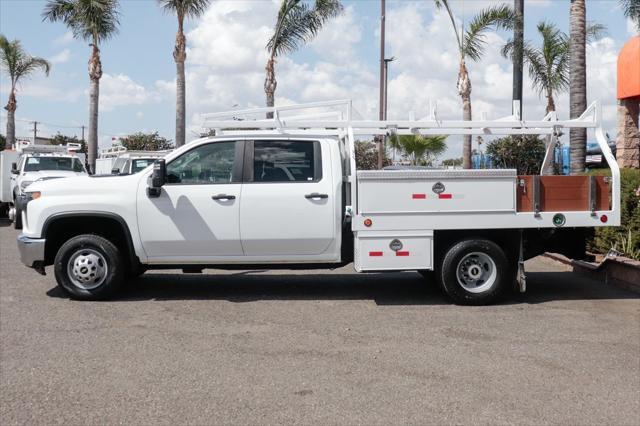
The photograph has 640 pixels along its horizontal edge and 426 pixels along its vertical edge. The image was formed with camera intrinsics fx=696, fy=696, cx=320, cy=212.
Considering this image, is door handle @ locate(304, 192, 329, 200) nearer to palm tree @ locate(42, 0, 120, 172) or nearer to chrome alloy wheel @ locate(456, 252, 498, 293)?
chrome alloy wheel @ locate(456, 252, 498, 293)

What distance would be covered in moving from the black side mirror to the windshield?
12702mm

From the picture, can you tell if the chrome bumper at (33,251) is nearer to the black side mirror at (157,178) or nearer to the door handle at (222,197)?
the black side mirror at (157,178)

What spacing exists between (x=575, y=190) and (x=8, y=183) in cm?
1723

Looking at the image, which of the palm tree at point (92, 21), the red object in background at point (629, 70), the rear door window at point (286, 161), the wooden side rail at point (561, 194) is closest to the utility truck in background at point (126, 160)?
the palm tree at point (92, 21)

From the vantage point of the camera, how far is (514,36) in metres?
18.8

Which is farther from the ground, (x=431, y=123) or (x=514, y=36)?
(x=514, y=36)

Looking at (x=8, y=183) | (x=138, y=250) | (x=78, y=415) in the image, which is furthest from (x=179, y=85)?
(x=78, y=415)

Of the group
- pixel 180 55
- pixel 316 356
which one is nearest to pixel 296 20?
pixel 180 55

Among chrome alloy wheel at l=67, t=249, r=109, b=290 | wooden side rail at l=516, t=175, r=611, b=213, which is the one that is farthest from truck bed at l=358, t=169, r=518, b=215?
chrome alloy wheel at l=67, t=249, r=109, b=290

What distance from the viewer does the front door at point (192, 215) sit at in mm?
7867

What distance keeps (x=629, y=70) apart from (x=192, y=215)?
13.9 m

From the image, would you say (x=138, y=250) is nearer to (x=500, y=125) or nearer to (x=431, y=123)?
(x=431, y=123)

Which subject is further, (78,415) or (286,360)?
(286,360)

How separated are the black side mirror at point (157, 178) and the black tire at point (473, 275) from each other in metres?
3.29
